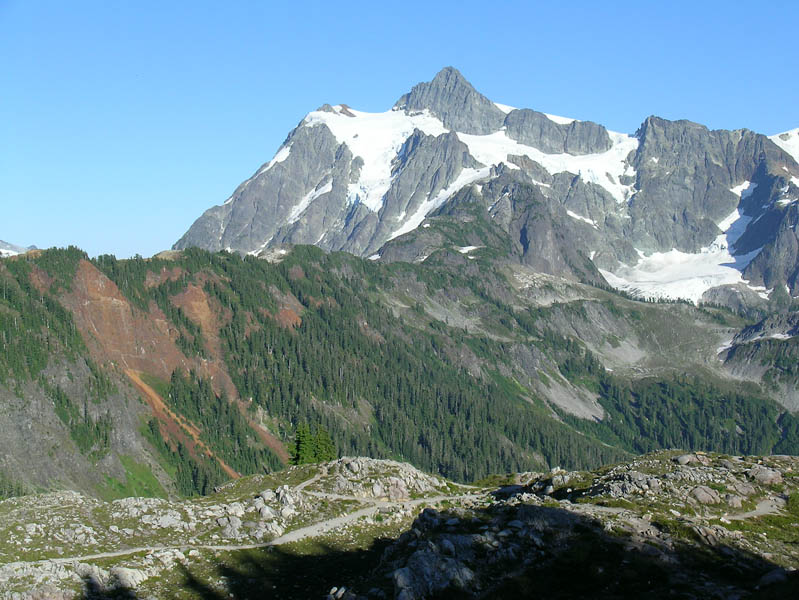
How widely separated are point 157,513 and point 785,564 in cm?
6000

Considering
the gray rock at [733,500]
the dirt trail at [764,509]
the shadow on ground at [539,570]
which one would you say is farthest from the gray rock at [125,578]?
the gray rock at [733,500]

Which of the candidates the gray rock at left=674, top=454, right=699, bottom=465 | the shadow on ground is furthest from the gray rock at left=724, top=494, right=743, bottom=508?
the gray rock at left=674, top=454, right=699, bottom=465

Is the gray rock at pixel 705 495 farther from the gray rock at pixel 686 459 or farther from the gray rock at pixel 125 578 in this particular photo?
the gray rock at pixel 125 578

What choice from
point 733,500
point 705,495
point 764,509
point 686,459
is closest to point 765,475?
point 764,509

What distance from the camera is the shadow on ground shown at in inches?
2191

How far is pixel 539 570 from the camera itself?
59.5 m

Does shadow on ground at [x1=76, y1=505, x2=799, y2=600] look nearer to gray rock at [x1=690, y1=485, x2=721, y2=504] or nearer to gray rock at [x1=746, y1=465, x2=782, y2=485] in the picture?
gray rock at [x1=690, y1=485, x2=721, y2=504]

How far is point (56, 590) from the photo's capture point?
212 feet

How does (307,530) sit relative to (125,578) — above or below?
below

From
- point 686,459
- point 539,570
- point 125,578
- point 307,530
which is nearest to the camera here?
point 539,570

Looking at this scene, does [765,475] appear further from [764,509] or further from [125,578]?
[125,578]

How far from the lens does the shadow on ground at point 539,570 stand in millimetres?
55656

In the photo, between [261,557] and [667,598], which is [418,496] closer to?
[261,557]

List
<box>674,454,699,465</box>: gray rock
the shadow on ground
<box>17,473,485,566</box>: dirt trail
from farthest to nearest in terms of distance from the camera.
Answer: <box>674,454,699,465</box>: gray rock < <box>17,473,485,566</box>: dirt trail < the shadow on ground
